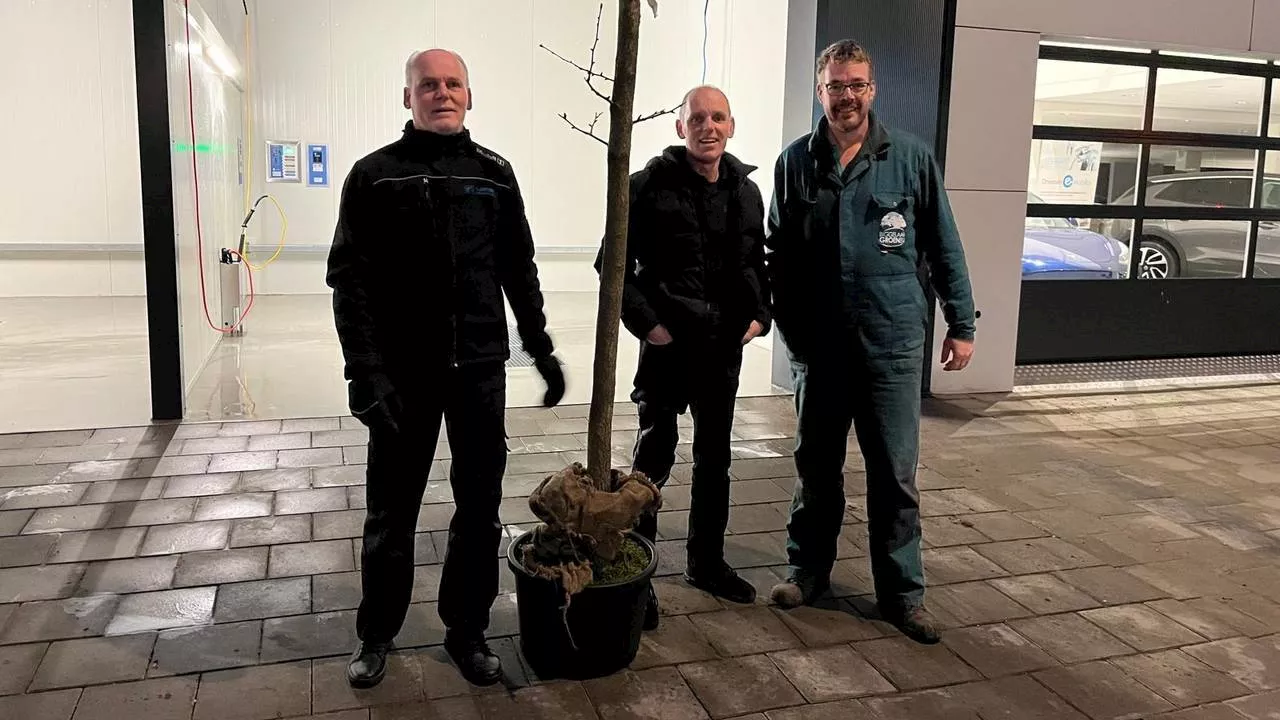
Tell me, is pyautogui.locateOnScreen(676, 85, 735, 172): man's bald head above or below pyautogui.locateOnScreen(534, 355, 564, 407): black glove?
above

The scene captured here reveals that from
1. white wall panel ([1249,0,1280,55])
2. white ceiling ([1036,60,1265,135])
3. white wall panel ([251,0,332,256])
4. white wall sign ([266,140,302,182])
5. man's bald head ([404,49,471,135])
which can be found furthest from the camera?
white wall sign ([266,140,302,182])

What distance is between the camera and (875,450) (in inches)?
115

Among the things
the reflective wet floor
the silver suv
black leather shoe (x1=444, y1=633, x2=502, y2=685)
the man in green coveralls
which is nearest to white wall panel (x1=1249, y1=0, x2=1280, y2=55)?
the silver suv

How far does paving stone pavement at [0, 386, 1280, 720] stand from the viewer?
8.13 ft

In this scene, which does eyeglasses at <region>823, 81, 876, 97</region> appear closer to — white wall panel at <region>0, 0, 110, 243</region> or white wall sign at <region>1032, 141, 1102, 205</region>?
white wall sign at <region>1032, 141, 1102, 205</region>

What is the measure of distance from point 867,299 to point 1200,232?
5660mm

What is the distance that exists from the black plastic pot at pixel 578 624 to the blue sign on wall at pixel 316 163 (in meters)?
8.00

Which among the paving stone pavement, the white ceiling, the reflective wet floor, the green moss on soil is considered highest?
the white ceiling

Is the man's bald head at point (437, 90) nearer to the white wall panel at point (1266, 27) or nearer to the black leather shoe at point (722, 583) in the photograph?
the black leather shoe at point (722, 583)

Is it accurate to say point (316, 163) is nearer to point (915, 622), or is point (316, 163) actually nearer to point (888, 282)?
point (888, 282)

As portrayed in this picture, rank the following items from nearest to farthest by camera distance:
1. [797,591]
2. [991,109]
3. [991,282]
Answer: [797,591] → [991,109] → [991,282]

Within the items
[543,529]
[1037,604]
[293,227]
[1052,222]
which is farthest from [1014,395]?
[293,227]

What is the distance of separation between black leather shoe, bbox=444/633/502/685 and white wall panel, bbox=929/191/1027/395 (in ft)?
13.6

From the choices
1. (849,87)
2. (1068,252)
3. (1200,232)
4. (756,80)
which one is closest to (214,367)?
(756,80)
